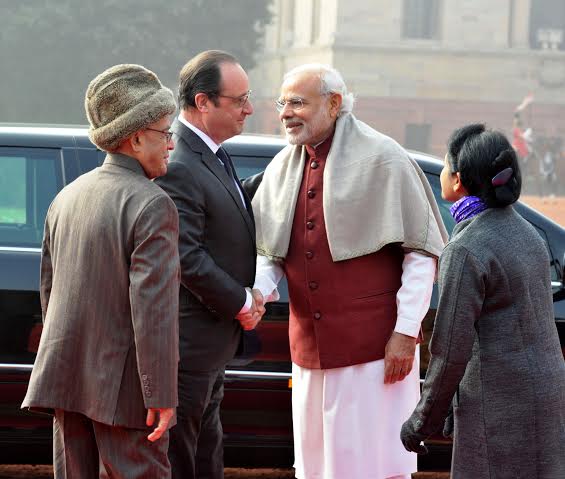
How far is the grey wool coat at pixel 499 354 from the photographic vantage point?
3.38m

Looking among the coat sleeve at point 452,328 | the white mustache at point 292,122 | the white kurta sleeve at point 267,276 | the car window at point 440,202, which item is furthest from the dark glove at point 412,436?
the car window at point 440,202

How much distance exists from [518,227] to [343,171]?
98 cm

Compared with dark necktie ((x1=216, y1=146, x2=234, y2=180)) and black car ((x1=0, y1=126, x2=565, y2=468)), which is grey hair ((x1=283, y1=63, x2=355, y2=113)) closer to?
dark necktie ((x1=216, y1=146, x2=234, y2=180))

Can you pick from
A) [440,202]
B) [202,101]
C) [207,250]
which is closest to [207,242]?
[207,250]

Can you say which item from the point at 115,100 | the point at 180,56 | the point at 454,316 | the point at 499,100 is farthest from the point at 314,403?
the point at 499,100

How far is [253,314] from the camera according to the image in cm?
420

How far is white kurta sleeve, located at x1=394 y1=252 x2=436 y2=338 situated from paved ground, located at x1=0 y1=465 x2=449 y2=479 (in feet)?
7.01

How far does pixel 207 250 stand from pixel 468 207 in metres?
1.07

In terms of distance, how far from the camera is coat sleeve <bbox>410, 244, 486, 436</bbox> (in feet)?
11.0

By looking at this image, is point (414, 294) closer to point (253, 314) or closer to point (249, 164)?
point (253, 314)

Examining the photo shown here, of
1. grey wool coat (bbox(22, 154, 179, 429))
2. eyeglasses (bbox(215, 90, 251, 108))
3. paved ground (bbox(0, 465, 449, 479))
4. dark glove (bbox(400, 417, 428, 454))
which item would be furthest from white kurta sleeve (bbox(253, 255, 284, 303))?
paved ground (bbox(0, 465, 449, 479))

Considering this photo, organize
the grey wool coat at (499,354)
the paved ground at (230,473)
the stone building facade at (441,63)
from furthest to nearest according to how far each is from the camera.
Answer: the stone building facade at (441,63) < the paved ground at (230,473) < the grey wool coat at (499,354)

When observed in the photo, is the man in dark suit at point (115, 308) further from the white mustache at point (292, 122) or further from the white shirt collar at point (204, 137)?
the white mustache at point (292, 122)

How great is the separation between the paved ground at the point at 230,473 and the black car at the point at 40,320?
26.9 inches
